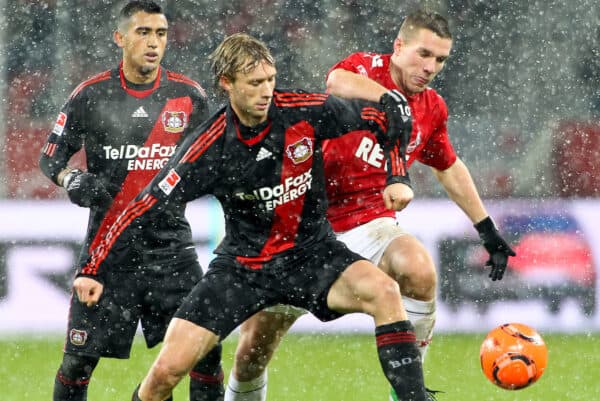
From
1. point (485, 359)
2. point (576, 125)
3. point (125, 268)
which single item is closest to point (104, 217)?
point (125, 268)

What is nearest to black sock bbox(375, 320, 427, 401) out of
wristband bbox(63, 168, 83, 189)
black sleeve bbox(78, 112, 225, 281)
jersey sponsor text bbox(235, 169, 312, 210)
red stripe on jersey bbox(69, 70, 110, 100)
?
jersey sponsor text bbox(235, 169, 312, 210)

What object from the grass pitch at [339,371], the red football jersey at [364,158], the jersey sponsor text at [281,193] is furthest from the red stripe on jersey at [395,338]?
the grass pitch at [339,371]

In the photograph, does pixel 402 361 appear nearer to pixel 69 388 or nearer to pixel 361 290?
pixel 361 290

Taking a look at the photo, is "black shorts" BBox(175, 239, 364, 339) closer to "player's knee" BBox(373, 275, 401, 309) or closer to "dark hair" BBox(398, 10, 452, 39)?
"player's knee" BBox(373, 275, 401, 309)

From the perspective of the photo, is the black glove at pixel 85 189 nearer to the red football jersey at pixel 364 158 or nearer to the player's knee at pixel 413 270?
the red football jersey at pixel 364 158

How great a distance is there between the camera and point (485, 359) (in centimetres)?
527

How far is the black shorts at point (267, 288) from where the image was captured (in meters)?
4.82

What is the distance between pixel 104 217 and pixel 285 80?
4.12 metres

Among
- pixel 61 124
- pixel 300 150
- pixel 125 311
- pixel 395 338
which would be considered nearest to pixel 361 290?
pixel 395 338

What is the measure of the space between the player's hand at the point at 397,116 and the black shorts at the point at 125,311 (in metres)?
1.22

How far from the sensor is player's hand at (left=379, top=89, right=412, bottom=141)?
483 cm

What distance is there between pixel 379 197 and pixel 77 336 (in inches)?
58.2

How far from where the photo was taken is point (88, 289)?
5.09m

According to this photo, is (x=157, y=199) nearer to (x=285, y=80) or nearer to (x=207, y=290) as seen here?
(x=207, y=290)
